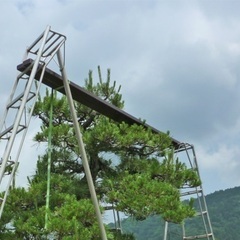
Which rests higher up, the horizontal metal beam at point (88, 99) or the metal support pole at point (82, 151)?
the horizontal metal beam at point (88, 99)

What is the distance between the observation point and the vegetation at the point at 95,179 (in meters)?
4.54

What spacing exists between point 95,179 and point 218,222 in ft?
85.5

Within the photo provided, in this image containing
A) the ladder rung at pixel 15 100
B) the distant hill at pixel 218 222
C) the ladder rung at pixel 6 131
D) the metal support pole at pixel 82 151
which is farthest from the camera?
the distant hill at pixel 218 222

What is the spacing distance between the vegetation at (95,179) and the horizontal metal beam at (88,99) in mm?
152

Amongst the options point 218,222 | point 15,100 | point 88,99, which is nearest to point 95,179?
point 88,99

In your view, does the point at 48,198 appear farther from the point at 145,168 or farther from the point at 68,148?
the point at 145,168

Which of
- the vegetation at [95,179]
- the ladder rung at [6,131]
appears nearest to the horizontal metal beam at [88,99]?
the vegetation at [95,179]

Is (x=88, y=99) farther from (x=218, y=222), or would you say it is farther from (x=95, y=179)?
(x=218, y=222)

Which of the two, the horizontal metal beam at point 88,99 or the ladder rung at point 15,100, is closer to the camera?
the ladder rung at point 15,100

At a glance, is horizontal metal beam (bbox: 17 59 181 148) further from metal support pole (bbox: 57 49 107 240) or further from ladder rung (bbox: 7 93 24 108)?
ladder rung (bbox: 7 93 24 108)

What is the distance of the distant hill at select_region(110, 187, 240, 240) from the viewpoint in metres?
25.4

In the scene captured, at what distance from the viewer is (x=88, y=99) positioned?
5086 millimetres

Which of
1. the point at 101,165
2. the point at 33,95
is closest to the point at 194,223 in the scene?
the point at 101,165

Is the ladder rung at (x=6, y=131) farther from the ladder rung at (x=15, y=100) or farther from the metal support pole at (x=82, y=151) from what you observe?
the metal support pole at (x=82, y=151)
